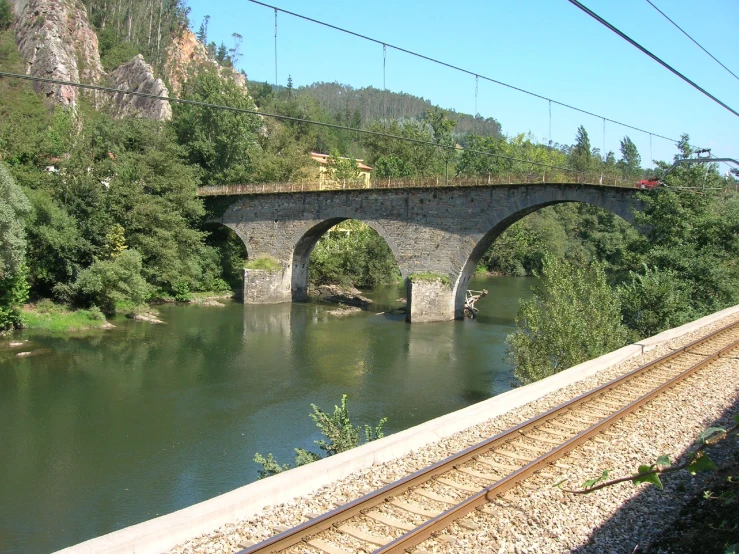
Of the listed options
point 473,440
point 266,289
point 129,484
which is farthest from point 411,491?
point 266,289

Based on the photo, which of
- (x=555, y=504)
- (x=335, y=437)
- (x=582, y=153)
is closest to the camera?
(x=555, y=504)

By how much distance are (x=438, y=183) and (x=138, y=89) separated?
38029 millimetres

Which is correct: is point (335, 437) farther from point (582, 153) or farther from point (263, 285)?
point (582, 153)

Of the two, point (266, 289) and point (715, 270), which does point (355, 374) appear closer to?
point (715, 270)

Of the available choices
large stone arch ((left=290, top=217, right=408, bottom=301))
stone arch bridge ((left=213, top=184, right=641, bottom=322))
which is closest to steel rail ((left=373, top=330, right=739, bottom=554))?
stone arch bridge ((left=213, top=184, right=641, bottom=322))

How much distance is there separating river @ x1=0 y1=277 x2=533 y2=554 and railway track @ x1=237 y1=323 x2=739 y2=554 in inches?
190

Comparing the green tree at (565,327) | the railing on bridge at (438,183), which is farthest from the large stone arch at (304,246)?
the green tree at (565,327)

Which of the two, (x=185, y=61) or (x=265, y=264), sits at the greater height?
(x=185, y=61)

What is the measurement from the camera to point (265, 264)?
104 ft

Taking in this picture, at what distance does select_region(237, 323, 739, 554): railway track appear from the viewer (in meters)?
5.18

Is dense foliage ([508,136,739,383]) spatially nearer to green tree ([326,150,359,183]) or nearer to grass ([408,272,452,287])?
grass ([408,272,452,287])

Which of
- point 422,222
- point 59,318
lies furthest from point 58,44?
point 422,222

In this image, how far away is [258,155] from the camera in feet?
122

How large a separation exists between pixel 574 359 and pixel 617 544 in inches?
345
